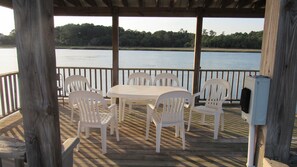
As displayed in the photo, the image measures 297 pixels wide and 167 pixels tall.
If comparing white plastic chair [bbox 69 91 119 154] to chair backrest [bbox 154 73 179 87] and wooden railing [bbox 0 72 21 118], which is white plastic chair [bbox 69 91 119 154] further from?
wooden railing [bbox 0 72 21 118]

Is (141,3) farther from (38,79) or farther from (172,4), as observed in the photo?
(38,79)

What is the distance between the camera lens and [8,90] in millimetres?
4262

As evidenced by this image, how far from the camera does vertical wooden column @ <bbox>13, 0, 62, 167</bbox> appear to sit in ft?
3.20

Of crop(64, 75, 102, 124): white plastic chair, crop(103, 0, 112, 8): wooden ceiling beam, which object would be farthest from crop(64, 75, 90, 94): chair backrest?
crop(103, 0, 112, 8): wooden ceiling beam

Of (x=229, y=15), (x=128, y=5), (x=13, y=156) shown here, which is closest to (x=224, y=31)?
(x=229, y=15)

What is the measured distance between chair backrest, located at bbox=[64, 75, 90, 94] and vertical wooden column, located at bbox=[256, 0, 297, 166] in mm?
3611

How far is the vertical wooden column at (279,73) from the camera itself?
1.02 m

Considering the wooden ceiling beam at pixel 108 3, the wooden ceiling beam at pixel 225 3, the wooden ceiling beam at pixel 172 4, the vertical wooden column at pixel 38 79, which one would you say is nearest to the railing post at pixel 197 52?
the wooden ceiling beam at pixel 225 3

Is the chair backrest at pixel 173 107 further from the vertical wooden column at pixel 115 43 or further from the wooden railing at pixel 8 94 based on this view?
the wooden railing at pixel 8 94

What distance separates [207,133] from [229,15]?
10.4 ft

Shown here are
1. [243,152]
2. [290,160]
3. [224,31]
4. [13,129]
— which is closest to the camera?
[290,160]

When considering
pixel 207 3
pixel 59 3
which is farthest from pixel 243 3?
pixel 59 3

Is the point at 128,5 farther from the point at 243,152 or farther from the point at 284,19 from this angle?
the point at 284,19

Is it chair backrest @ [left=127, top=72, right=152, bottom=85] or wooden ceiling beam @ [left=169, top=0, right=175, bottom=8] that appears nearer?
chair backrest @ [left=127, top=72, right=152, bottom=85]
